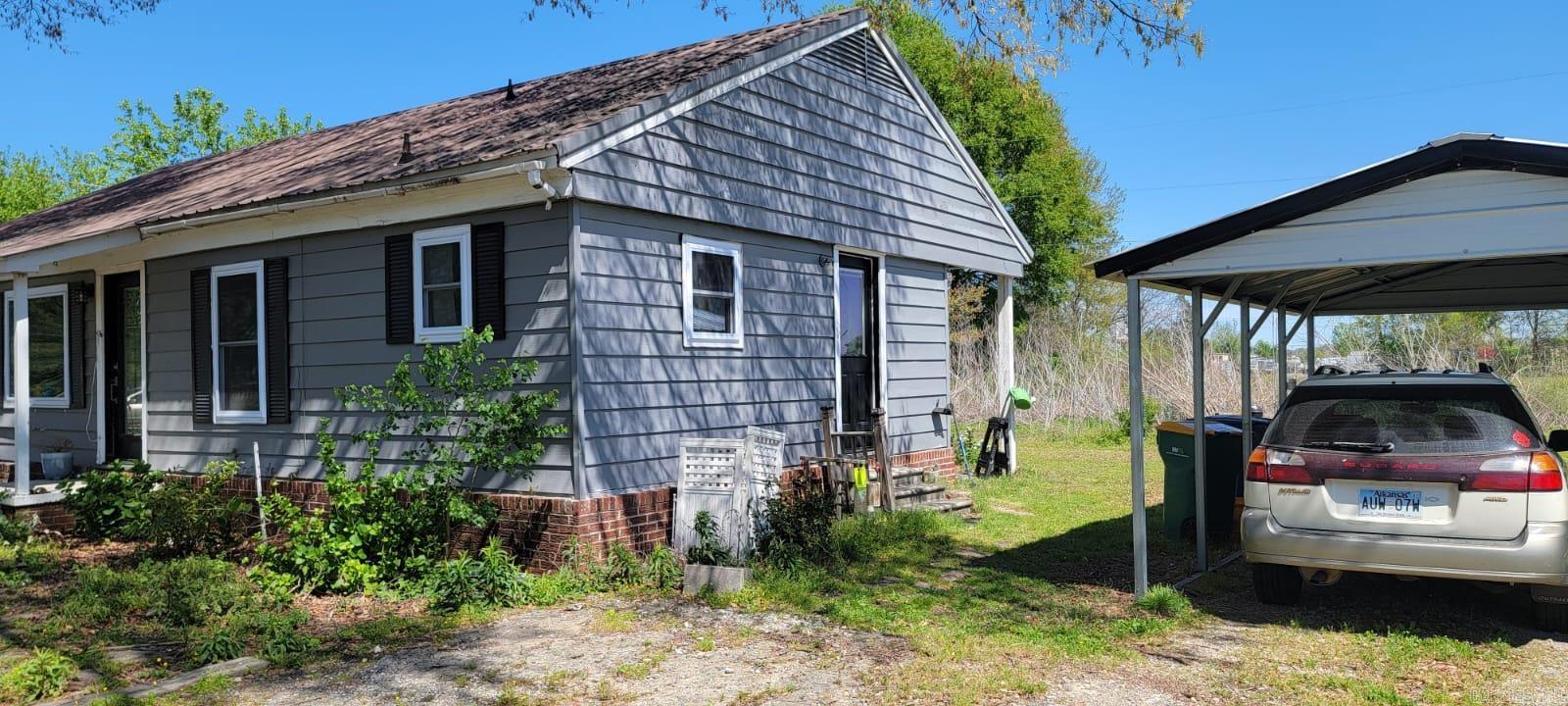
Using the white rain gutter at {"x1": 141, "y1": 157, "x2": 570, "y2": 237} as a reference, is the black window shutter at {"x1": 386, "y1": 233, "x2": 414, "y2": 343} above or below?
below

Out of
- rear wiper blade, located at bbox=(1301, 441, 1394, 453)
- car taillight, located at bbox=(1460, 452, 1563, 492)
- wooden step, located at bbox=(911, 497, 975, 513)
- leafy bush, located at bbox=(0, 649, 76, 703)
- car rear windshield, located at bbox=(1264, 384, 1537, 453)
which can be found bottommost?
leafy bush, located at bbox=(0, 649, 76, 703)

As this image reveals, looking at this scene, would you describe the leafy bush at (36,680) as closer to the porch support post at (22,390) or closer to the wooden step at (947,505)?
the porch support post at (22,390)

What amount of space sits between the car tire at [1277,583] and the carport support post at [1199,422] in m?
1.20

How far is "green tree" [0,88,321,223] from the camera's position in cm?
4147

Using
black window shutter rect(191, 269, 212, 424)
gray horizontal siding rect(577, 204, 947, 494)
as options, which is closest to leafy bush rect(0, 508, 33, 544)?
black window shutter rect(191, 269, 212, 424)

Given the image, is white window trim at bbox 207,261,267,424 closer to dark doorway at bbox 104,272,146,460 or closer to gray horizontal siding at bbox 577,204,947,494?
dark doorway at bbox 104,272,146,460

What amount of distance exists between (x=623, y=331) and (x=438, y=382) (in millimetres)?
1471

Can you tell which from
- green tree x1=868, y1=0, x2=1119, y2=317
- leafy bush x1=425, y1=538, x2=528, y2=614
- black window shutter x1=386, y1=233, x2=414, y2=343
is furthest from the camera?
green tree x1=868, y1=0, x2=1119, y2=317

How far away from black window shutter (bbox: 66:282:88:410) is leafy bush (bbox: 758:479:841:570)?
28.1 feet

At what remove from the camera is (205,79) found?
42469mm

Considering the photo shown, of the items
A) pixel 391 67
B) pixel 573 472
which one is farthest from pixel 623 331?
pixel 391 67

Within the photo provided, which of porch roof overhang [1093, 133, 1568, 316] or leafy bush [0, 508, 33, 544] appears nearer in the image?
porch roof overhang [1093, 133, 1568, 316]

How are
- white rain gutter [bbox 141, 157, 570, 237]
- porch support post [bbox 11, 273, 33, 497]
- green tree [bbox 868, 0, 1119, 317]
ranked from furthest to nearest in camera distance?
green tree [bbox 868, 0, 1119, 317], porch support post [bbox 11, 273, 33, 497], white rain gutter [bbox 141, 157, 570, 237]

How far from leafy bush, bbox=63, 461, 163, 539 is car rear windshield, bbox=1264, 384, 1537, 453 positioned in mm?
9592
